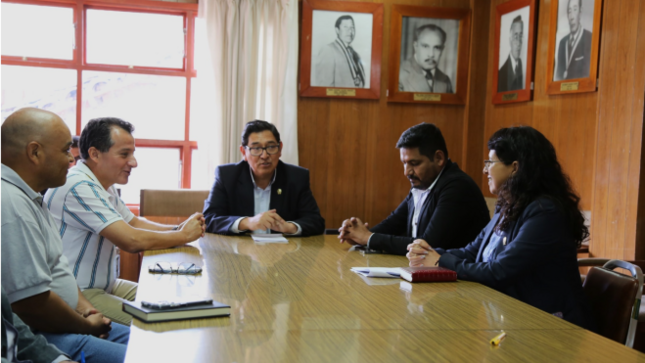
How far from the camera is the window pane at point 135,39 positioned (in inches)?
209

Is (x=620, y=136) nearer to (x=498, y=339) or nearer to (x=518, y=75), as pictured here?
(x=518, y=75)

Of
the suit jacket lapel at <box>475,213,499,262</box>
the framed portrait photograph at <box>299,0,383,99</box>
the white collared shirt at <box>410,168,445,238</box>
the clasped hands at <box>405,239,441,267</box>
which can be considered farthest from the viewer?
the framed portrait photograph at <box>299,0,383,99</box>

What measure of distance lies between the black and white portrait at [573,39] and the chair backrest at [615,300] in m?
2.34

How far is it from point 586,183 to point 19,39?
16.2 ft

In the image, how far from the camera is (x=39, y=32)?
521 centimetres

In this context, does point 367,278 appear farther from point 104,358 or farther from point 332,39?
point 332,39

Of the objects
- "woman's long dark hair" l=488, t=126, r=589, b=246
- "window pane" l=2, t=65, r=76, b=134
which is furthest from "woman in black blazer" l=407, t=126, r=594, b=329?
"window pane" l=2, t=65, r=76, b=134

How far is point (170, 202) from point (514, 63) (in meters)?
3.07

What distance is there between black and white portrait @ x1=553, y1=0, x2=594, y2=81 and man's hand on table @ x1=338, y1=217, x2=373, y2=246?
88.7 inches

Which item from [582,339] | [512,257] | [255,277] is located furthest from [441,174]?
[582,339]

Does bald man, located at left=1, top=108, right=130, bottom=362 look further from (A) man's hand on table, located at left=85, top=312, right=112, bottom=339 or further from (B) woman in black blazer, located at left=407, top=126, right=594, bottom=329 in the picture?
(B) woman in black blazer, located at left=407, top=126, right=594, bottom=329

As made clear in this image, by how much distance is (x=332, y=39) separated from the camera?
17.4 ft

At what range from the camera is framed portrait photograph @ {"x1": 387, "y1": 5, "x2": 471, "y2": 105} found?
536 cm

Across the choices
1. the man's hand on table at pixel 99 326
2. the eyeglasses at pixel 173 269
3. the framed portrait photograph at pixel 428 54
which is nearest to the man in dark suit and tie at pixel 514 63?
the framed portrait photograph at pixel 428 54
